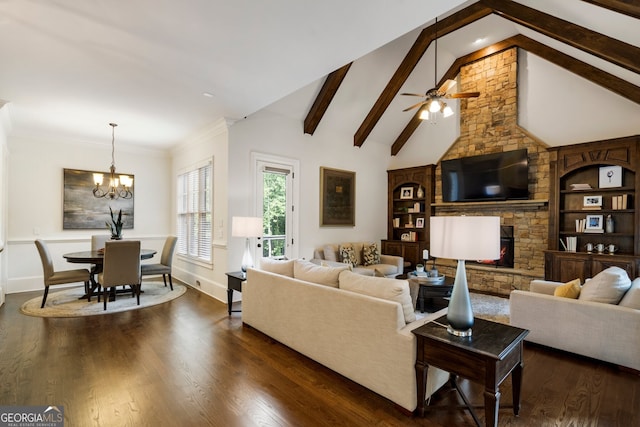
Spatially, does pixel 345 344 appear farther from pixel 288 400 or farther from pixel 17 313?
pixel 17 313

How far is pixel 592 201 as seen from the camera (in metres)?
4.77

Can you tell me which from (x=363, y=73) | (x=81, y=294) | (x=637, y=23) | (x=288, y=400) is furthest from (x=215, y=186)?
(x=637, y=23)

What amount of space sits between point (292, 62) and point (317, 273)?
82.9 inches

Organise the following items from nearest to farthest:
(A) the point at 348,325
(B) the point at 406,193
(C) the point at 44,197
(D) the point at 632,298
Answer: (A) the point at 348,325, (D) the point at 632,298, (C) the point at 44,197, (B) the point at 406,193

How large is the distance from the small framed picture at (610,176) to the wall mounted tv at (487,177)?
3.14 feet

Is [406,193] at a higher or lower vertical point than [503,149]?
lower

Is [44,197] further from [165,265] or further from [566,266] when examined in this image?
[566,266]

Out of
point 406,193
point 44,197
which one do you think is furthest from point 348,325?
point 44,197

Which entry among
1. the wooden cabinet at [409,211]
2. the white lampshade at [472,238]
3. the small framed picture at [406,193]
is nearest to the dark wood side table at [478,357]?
the white lampshade at [472,238]

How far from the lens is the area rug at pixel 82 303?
163 inches

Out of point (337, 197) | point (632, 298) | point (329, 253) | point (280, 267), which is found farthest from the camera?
point (337, 197)

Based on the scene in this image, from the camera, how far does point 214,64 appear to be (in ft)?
10.2

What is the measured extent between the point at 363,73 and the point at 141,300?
5.32 meters

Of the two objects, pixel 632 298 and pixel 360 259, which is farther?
pixel 360 259
